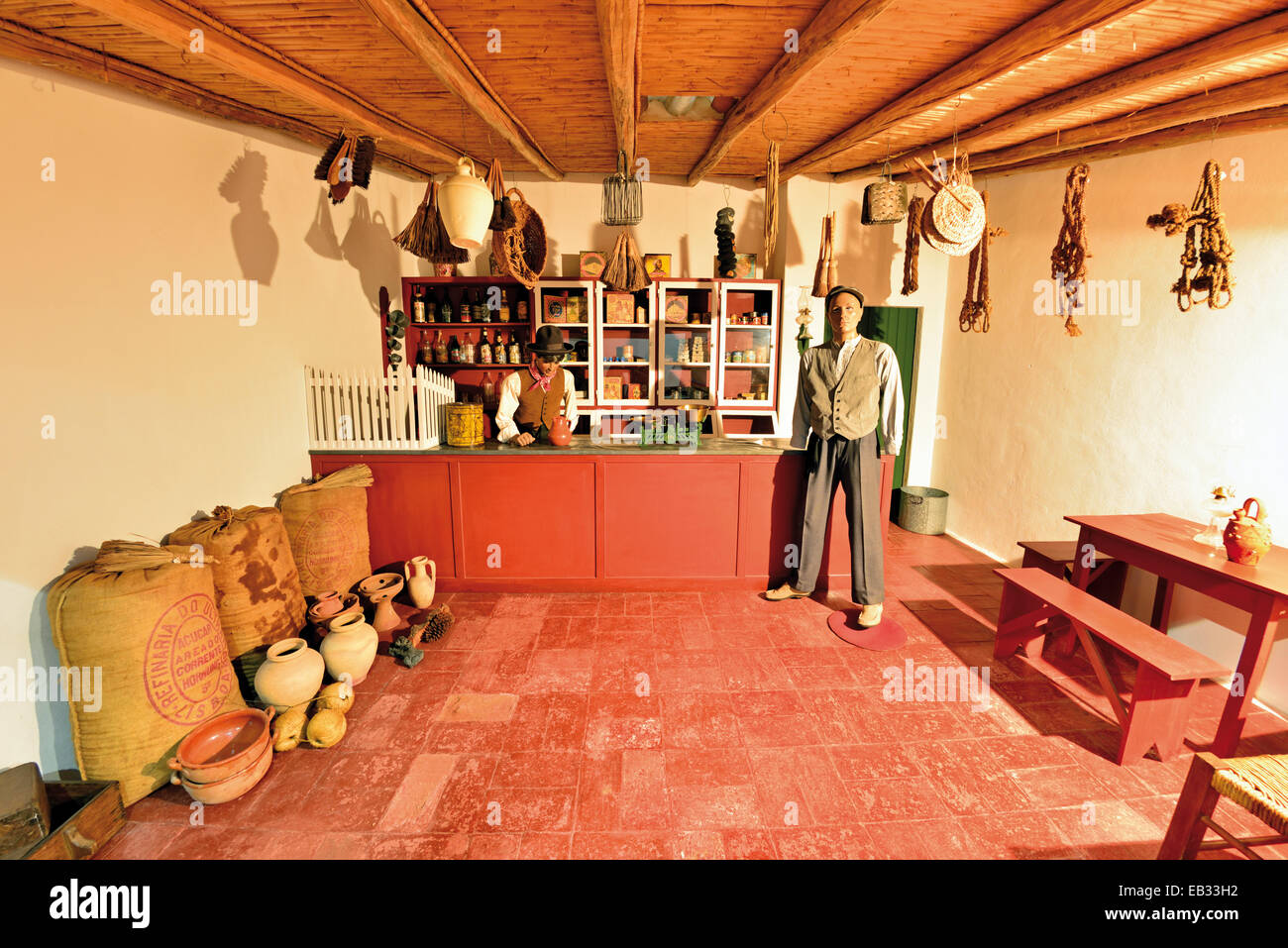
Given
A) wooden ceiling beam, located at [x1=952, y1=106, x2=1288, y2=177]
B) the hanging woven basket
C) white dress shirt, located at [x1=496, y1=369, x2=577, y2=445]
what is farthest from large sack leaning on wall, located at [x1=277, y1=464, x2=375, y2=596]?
wooden ceiling beam, located at [x1=952, y1=106, x2=1288, y2=177]

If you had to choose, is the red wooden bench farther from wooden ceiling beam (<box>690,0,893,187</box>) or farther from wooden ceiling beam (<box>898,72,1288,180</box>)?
wooden ceiling beam (<box>690,0,893,187</box>)

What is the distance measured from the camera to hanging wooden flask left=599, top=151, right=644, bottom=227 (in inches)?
171

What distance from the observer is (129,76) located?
2.55 meters

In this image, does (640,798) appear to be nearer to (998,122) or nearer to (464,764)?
(464,764)

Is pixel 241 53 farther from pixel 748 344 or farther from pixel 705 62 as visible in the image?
pixel 748 344

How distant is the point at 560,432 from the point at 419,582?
1.47 meters

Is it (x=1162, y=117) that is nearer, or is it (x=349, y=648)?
(x=349, y=648)

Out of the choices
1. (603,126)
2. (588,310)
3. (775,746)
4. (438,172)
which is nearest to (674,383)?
(588,310)

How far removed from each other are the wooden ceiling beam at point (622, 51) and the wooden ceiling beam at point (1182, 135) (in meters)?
3.22

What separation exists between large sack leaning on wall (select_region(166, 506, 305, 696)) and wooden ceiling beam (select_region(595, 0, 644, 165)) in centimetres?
298

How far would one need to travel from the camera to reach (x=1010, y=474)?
5055 mm

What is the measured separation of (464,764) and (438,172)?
5.36 m

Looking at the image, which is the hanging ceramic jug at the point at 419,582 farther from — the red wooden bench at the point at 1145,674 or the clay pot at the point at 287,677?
the red wooden bench at the point at 1145,674

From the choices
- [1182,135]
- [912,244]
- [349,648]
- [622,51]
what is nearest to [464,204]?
[622,51]
